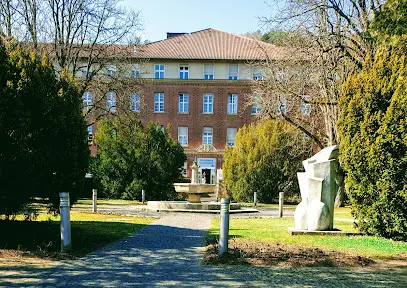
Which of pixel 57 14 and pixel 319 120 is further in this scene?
pixel 319 120

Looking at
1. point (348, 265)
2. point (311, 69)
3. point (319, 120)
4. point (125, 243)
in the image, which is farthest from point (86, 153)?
point (319, 120)

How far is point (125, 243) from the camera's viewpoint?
31.6 ft

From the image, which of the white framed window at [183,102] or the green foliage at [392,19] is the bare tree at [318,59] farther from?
the white framed window at [183,102]

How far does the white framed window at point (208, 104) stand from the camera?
4931 cm

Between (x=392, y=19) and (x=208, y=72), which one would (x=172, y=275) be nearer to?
(x=392, y=19)

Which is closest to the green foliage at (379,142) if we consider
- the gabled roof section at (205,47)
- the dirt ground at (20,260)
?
the dirt ground at (20,260)

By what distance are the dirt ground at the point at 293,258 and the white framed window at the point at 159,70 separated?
41.7m

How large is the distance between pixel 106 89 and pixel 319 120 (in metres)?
14.7

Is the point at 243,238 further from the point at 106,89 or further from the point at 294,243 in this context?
the point at 106,89

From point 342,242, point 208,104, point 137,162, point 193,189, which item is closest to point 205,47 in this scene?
point 208,104

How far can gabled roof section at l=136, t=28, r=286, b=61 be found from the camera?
1877 inches

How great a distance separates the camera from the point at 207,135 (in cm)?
4994

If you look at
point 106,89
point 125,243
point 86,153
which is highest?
point 106,89

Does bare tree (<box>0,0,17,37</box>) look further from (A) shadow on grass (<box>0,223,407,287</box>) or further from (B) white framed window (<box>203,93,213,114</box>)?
(B) white framed window (<box>203,93,213,114</box>)
